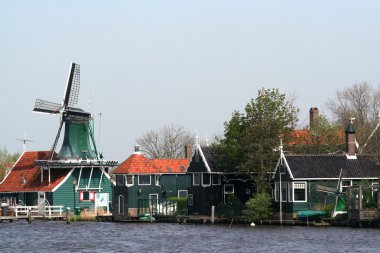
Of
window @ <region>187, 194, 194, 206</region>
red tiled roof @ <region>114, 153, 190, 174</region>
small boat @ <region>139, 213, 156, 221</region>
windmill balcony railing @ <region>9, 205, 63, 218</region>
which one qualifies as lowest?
small boat @ <region>139, 213, 156, 221</region>

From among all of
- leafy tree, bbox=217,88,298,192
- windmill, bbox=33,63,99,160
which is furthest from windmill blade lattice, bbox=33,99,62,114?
leafy tree, bbox=217,88,298,192

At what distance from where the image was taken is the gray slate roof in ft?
227

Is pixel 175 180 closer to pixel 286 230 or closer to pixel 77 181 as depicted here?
pixel 77 181

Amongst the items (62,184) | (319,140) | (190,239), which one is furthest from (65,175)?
(190,239)

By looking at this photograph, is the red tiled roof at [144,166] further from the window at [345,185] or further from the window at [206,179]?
the window at [345,185]

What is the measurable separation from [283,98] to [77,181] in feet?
81.2

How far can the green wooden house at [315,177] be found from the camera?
6875 centimetres

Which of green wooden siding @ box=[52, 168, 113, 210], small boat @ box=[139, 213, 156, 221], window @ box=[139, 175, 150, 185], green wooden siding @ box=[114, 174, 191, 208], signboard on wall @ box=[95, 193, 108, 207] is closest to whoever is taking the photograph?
small boat @ box=[139, 213, 156, 221]

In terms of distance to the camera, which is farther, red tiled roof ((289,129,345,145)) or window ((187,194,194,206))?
red tiled roof ((289,129,345,145))

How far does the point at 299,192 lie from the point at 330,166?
3110 mm

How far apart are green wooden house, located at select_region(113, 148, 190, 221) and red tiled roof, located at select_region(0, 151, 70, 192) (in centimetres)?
668

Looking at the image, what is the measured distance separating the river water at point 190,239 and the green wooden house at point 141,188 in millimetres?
10778

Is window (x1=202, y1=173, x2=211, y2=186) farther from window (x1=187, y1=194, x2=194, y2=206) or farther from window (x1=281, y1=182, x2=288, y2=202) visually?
window (x1=281, y1=182, x2=288, y2=202)

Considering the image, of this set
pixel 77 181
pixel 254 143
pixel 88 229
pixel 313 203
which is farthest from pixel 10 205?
pixel 313 203
